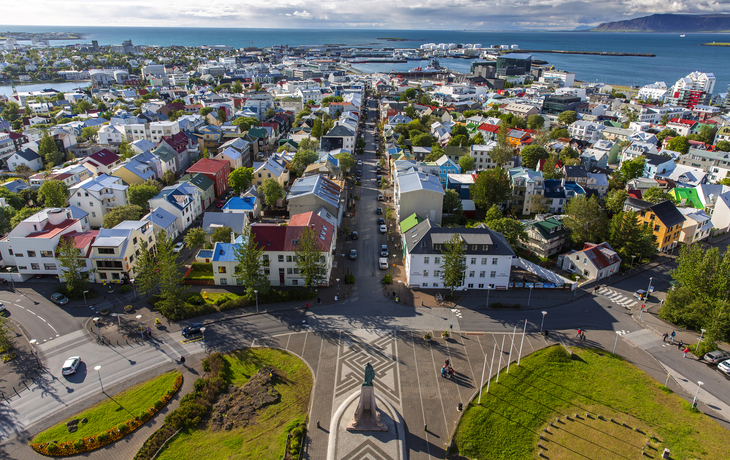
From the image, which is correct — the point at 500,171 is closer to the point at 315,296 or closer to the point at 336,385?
the point at 315,296

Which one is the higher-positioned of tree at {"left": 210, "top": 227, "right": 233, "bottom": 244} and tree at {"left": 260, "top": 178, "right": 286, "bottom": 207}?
tree at {"left": 260, "top": 178, "right": 286, "bottom": 207}

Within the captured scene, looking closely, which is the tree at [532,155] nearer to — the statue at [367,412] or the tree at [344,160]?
the tree at [344,160]

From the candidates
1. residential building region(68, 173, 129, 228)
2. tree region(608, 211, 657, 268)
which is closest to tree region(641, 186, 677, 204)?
tree region(608, 211, 657, 268)

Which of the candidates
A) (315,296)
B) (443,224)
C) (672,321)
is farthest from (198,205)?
(672,321)

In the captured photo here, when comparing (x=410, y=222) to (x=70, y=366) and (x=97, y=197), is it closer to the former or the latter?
(x=70, y=366)

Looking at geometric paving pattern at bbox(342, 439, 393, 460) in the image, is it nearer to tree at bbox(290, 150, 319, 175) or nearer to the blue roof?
the blue roof

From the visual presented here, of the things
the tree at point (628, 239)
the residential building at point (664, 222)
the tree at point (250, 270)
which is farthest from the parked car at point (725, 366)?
the tree at point (250, 270)

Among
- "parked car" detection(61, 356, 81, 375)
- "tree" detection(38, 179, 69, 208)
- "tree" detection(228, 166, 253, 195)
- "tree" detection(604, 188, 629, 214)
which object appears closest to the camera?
"parked car" detection(61, 356, 81, 375)

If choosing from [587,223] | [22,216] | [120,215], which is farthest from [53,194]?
[587,223]
